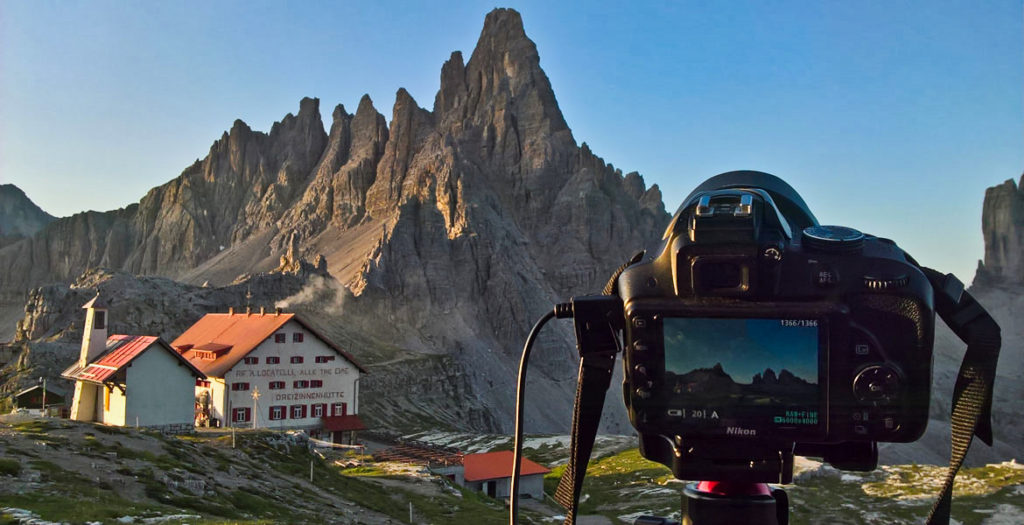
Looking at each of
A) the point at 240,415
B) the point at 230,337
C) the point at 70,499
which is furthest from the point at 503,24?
the point at 70,499

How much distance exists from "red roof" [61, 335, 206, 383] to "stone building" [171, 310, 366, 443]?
1348 centimetres

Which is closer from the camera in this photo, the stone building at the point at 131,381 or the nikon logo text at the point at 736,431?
the nikon logo text at the point at 736,431

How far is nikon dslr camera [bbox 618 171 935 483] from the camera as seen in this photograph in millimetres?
3820

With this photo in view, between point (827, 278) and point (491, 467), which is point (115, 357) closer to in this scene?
point (491, 467)

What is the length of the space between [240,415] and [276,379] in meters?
3.13

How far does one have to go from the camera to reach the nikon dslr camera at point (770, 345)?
382 cm

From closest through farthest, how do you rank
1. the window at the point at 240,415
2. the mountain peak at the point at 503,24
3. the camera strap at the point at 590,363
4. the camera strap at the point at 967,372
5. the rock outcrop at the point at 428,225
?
the camera strap at the point at 967,372, the camera strap at the point at 590,363, the window at the point at 240,415, the rock outcrop at the point at 428,225, the mountain peak at the point at 503,24

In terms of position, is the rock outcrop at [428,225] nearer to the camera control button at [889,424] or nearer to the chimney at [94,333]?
the chimney at [94,333]

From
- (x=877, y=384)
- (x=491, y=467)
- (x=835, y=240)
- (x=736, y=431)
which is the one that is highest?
(x=835, y=240)

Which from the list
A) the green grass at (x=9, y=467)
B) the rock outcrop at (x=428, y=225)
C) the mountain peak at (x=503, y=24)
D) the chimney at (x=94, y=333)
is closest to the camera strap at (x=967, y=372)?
the green grass at (x=9, y=467)

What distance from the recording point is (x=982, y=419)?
12.6 ft

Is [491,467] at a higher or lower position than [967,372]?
lower

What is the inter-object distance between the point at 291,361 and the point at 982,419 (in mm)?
51934

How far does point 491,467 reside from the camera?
139 ft
